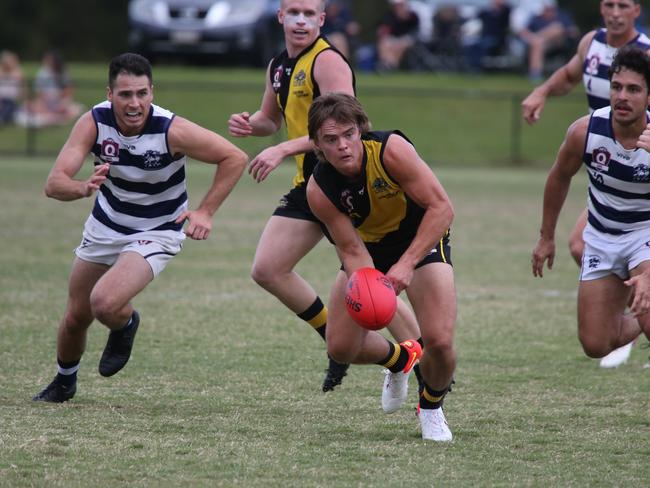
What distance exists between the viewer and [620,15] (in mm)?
7039

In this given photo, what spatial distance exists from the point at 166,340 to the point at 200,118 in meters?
13.9

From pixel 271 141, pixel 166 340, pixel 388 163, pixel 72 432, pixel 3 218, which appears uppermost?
pixel 388 163

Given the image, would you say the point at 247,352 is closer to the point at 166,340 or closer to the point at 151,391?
the point at 166,340

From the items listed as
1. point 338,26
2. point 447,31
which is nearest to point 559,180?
point 338,26

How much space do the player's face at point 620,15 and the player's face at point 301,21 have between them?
1979 millimetres

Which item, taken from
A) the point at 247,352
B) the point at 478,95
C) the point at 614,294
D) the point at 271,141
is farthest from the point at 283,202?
the point at 478,95

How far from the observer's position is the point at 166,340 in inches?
284

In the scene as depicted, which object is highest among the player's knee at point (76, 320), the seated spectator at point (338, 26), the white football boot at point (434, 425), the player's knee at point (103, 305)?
the player's knee at point (103, 305)

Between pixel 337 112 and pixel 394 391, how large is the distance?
138cm

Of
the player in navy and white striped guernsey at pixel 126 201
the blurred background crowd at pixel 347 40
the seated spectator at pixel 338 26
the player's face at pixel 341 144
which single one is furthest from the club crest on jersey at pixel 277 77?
the seated spectator at pixel 338 26

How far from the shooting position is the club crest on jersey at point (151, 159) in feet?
18.3

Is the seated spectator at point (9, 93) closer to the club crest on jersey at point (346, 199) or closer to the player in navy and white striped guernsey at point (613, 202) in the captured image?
the player in navy and white striped guernsey at point (613, 202)

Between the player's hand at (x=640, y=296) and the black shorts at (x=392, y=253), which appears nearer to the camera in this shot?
the player's hand at (x=640, y=296)

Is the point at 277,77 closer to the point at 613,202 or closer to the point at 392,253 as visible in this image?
the point at 392,253
